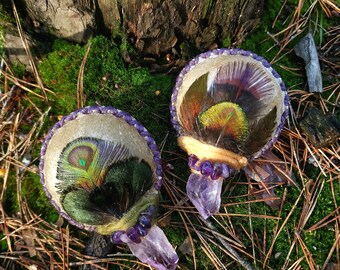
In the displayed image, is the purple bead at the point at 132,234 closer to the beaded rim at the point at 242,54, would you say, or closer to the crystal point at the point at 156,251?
the crystal point at the point at 156,251

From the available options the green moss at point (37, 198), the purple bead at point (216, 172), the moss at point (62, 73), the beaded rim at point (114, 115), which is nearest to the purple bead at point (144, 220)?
the beaded rim at point (114, 115)

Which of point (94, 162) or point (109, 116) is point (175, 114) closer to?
point (109, 116)

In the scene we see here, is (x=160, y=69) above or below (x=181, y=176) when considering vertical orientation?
Result: above

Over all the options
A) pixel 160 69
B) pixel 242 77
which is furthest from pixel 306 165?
pixel 160 69

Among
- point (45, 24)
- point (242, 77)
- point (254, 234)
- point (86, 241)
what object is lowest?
point (254, 234)

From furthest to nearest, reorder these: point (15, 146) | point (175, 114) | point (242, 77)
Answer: point (15, 146) < point (175, 114) < point (242, 77)

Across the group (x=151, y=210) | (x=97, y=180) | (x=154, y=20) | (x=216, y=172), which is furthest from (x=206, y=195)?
(x=154, y=20)

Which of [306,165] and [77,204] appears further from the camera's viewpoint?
[306,165]
